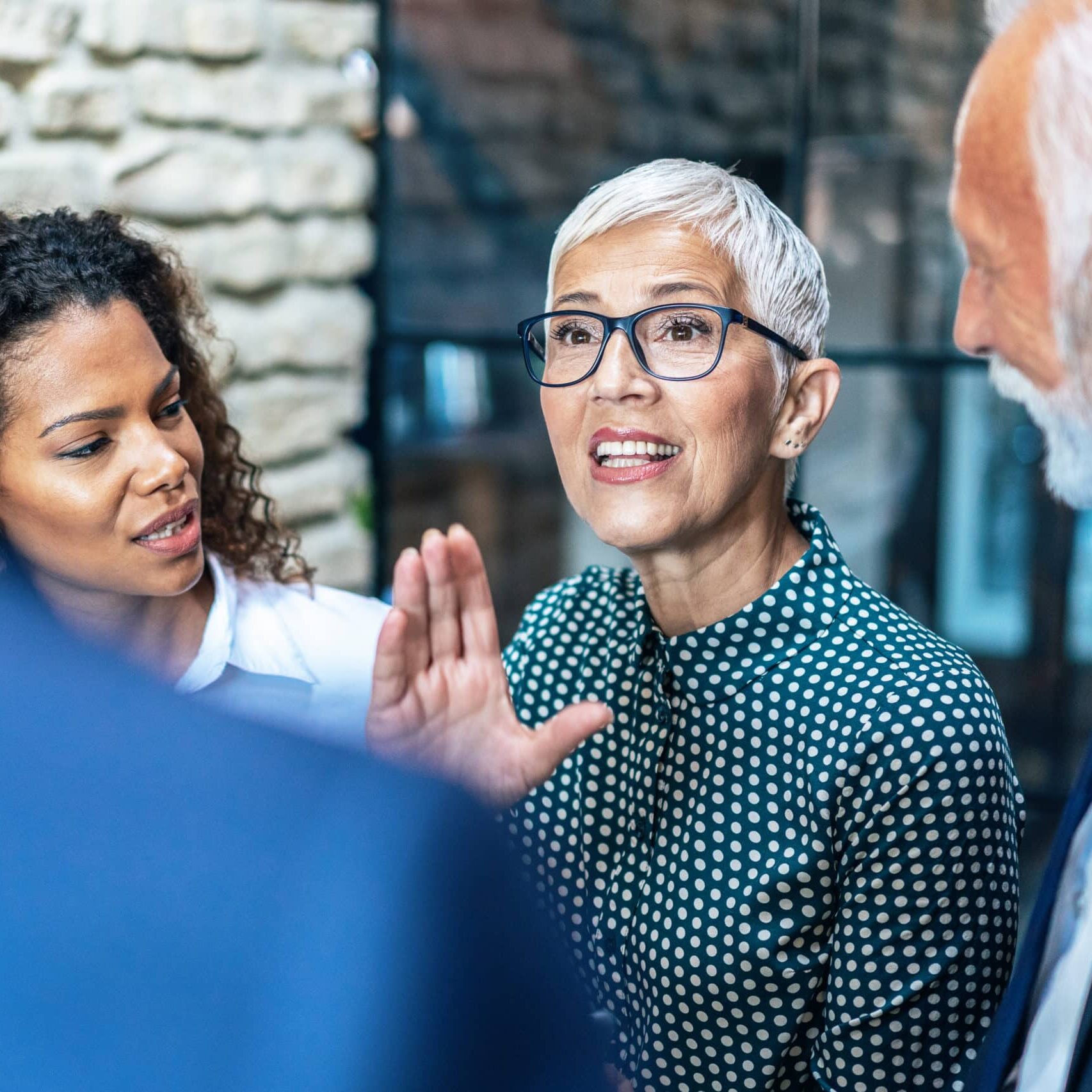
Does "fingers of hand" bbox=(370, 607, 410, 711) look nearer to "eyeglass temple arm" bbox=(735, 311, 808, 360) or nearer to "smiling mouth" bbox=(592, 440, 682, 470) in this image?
"smiling mouth" bbox=(592, 440, 682, 470)

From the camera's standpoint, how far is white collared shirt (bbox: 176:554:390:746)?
1.54m

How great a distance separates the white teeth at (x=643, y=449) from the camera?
1.43 m

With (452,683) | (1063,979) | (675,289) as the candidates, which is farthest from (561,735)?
(675,289)

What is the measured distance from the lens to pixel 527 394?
11.5 ft

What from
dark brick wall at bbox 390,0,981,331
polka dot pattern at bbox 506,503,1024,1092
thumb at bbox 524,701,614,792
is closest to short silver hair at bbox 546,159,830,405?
polka dot pattern at bbox 506,503,1024,1092

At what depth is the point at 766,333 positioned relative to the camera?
144 cm

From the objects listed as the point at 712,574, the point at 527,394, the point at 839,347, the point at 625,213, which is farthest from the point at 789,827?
the point at 527,394

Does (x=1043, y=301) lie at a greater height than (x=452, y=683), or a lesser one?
greater

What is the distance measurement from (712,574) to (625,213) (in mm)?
430

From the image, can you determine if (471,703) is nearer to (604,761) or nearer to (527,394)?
(604,761)

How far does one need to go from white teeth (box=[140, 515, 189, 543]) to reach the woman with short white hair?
41 cm

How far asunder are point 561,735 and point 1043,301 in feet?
1.77

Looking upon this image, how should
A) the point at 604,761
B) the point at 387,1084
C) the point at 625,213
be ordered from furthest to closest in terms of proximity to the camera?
the point at 604,761 < the point at 625,213 < the point at 387,1084

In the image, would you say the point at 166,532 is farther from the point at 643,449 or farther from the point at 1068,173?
the point at 1068,173
